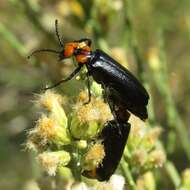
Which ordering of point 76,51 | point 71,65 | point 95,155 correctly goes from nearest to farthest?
point 95,155 < point 76,51 < point 71,65

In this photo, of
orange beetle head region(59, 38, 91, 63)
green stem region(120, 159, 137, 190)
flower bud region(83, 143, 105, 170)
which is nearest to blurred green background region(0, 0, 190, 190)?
orange beetle head region(59, 38, 91, 63)

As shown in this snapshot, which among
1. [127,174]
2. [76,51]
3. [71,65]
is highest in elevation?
[76,51]

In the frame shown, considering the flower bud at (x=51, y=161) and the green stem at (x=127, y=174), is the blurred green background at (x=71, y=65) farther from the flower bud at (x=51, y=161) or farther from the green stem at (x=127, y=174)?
the flower bud at (x=51, y=161)

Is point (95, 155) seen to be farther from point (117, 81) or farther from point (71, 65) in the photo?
point (71, 65)

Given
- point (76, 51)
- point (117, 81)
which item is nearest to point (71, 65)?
point (76, 51)

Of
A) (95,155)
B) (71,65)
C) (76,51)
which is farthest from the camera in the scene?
(71,65)

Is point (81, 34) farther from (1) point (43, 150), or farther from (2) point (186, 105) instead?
(1) point (43, 150)

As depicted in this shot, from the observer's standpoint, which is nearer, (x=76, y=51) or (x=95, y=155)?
(x=95, y=155)

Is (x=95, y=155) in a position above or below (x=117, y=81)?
below

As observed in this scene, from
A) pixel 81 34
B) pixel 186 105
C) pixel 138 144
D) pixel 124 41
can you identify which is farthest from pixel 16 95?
pixel 138 144

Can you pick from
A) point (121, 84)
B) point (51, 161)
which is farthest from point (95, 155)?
point (121, 84)
